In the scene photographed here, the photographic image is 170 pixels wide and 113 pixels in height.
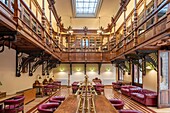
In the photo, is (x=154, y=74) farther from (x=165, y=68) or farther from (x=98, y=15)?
(x=98, y=15)

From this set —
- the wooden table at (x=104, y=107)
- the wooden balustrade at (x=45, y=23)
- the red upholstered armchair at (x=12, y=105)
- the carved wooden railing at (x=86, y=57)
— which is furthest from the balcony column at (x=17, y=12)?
the carved wooden railing at (x=86, y=57)

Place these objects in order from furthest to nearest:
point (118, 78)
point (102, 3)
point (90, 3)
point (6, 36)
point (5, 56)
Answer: point (118, 78) < point (90, 3) < point (102, 3) < point (5, 56) < point (6, 36)

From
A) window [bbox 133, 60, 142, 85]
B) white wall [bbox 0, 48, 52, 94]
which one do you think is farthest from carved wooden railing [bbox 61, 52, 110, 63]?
white wall [bbox 0, 48, 52, 94]

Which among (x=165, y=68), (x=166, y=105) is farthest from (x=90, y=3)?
(x=166, y=105)

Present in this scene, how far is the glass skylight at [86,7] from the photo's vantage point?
15.0m

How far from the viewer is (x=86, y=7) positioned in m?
16.3

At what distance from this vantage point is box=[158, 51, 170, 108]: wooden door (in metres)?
8.17

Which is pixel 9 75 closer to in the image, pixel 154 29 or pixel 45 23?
pixel 45 23

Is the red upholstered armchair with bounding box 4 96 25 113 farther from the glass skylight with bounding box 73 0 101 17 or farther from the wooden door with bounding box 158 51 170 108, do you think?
the glass skylight with bounding box 73 0 101 17

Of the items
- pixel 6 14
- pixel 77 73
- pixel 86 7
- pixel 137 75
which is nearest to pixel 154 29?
pixel 6 14

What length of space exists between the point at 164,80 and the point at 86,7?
9.73 meters

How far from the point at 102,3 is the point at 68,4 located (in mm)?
2355

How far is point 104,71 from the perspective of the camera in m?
18.6

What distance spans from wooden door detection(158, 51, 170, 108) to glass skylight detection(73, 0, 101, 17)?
23.7ft
